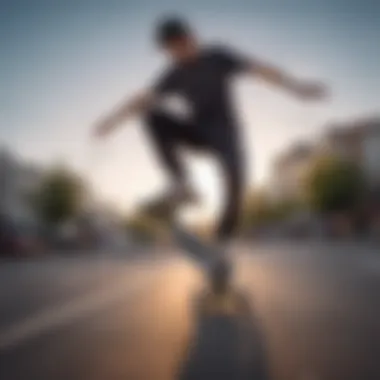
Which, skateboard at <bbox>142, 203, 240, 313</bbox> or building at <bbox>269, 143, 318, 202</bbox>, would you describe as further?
skateboard at <bbox>142, 203, 240, 313</bbox>

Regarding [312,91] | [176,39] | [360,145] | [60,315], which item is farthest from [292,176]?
[60,315]

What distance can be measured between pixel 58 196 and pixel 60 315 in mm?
2101

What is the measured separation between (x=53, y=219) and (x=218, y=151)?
75cm

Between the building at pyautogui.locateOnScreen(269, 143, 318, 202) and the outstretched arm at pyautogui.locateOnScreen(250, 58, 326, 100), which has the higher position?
the outstretched arm at pyautogui.locateOnScreen(250, 58, 326, 100)

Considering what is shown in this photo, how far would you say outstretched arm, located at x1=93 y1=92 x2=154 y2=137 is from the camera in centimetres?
283

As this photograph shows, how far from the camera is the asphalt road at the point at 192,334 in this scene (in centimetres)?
285

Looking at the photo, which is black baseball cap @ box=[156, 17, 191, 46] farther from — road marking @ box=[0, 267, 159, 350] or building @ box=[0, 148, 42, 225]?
road marking @ box=[0, 267, 159, 350]

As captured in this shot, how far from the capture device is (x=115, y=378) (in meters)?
2.71

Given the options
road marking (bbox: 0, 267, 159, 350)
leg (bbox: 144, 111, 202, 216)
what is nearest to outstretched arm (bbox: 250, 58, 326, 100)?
leg (bbox: 144, 111, 202, 216)

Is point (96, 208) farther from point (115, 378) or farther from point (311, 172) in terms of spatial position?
point (311, 172)

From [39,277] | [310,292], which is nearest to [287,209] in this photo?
[310,292]

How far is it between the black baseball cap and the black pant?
63 cm

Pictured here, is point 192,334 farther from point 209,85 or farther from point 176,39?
point 176,39

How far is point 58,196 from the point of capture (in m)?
2.97
